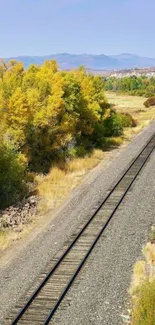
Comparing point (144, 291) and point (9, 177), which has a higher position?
point (9, 177)

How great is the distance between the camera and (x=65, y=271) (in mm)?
15477

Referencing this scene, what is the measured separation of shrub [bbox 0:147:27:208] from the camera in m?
24.4

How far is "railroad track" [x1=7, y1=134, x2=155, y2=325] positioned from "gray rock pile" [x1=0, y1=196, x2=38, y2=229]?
3.88 m

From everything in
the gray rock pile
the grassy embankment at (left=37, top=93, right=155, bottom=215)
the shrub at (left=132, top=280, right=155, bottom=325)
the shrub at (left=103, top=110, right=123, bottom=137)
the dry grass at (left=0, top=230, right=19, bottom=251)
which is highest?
the shrub at (left=103, top=110, right=123, bottom=137)

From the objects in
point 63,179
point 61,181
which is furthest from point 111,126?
point 61,181

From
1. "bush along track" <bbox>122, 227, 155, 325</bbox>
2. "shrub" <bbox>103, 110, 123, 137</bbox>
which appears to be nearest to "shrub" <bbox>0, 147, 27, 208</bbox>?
"bush along track" <bbox>122, 227, 155, 325</bbox>

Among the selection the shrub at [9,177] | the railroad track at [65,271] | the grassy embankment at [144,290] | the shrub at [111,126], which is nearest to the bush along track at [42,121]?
the shrub at [9,177]

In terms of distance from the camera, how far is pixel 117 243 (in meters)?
17.7

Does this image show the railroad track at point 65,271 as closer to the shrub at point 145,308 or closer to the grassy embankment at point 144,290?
the grassy embankment at point 144,290

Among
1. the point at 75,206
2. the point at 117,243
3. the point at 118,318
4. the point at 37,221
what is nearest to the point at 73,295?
the point at 118,318

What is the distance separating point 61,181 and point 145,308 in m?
18.4

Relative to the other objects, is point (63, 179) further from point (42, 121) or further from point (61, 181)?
point (42, 121)

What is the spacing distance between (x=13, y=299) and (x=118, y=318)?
12.8 ft

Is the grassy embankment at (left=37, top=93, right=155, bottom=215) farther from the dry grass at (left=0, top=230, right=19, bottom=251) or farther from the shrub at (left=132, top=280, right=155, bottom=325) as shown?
the shrub at (left=132, top=280, right=155, bottom=325)
